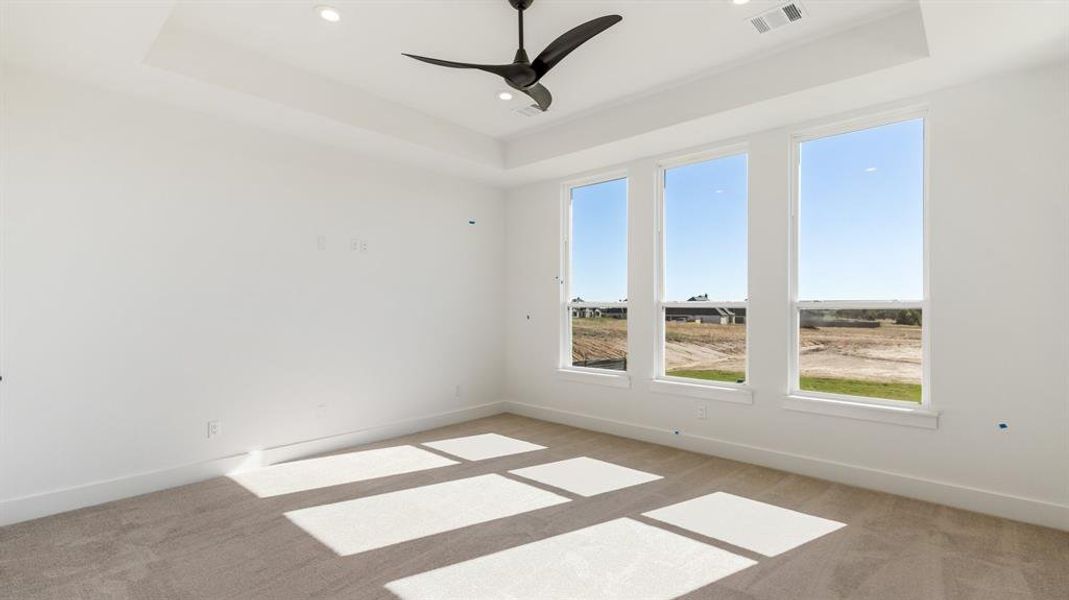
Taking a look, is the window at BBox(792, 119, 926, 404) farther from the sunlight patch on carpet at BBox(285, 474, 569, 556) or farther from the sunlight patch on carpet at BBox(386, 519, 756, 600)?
the sunlight patch on carpet at BBox(285, 474, 569, 556)

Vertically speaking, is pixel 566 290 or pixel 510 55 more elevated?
pixel 510 55

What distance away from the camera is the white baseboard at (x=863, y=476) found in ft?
9.35

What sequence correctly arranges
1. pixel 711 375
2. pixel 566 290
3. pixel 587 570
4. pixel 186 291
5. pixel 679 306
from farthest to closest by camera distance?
pixel 566 290 → pixel 679 306 → pixel 711 375 → pixel 186 291 → pixel 587 570

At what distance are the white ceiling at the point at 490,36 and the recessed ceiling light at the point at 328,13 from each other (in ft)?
0.13

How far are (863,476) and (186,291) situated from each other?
4.90 m

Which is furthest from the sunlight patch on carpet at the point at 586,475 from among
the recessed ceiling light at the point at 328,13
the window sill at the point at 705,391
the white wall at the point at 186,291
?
the recessed ceiling light at the point at 328,13

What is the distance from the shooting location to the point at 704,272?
4.40 meters

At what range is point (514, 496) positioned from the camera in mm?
3230

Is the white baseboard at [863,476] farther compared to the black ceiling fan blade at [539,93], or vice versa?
the black ceiling fan blade at [539,93]

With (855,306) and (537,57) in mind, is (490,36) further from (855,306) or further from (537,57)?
(855,306)

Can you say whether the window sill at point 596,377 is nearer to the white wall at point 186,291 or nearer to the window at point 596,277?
the window at point 596,277

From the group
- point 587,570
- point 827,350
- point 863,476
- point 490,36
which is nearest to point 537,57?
point 490,36

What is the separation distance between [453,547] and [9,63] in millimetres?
3725

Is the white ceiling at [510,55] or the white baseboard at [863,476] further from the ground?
the white ceiling at [510,55]
